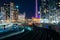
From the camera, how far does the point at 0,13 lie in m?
8.91

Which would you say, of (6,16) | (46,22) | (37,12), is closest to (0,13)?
(6,16)

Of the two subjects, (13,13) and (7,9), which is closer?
(7,9)

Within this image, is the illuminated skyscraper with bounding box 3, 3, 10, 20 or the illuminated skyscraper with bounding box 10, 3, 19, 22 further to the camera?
the illuminated skyscraper with bounding box 10, 3, 19, 22

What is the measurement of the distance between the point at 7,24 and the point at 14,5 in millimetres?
1194

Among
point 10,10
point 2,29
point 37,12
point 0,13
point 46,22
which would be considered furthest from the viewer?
point 46,22

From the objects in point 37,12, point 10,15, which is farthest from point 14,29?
point 37,12

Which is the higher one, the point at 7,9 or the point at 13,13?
the point at 7,9

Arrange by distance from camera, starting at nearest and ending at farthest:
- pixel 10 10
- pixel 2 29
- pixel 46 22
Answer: pixel 2 29 < pixel 10 10 < pixel 46 22

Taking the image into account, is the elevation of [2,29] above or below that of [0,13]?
below

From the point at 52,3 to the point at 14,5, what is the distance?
3670 mm

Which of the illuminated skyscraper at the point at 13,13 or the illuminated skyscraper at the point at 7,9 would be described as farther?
the illuminated skyscraper at the point at 13,13

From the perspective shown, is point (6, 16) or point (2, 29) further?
point (6, 16)

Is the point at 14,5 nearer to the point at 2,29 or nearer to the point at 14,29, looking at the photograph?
the point at 14,29

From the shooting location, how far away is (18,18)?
9.82 meters
